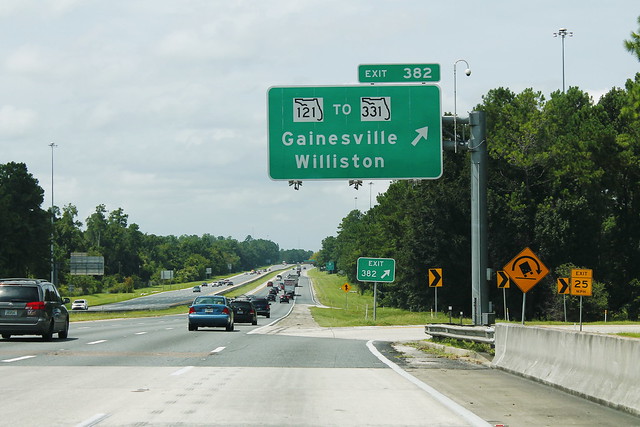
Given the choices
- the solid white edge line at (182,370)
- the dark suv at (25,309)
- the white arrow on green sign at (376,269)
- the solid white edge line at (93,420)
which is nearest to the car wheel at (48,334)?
the dark suv at (25,309)

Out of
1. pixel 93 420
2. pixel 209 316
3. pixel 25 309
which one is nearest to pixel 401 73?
pixel 25 309

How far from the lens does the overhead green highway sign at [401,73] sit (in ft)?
78.6

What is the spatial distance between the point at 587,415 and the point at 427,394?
2533 millimetres

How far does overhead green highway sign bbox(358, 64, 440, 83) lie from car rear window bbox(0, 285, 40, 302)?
11.2 metres

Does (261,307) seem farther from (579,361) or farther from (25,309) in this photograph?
(579,361)

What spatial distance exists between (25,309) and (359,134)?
35.2ft

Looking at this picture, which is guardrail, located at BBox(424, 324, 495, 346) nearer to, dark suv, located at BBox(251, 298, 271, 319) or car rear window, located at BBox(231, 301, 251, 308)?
car rear window, located at BBox(231, 301, 251, 308)

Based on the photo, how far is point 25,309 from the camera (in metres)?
25.3

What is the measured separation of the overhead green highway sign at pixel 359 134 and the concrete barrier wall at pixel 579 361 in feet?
23.7

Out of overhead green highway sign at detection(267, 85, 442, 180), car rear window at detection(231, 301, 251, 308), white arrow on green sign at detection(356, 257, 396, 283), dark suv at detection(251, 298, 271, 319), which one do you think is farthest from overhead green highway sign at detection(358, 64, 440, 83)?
dark suv at detection(251, 298, 271, 319)

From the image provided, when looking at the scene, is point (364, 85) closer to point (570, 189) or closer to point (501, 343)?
point (501, 343)

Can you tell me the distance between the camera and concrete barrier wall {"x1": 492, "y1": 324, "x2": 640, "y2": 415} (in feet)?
36.1

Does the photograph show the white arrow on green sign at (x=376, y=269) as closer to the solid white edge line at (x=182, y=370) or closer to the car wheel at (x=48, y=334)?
the car wheel at (x=48, y=334)

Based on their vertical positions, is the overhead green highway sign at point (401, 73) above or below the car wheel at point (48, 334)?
above
